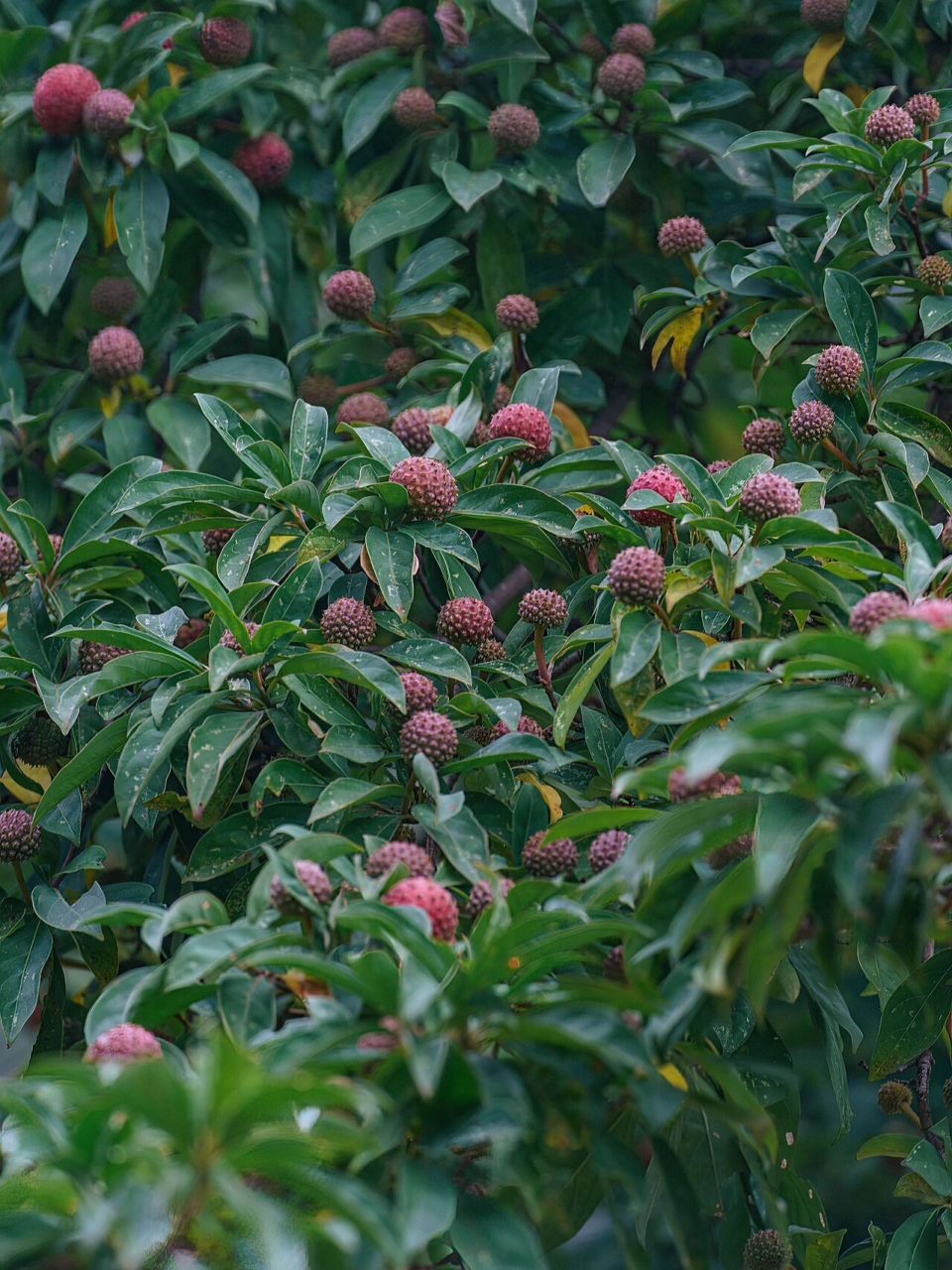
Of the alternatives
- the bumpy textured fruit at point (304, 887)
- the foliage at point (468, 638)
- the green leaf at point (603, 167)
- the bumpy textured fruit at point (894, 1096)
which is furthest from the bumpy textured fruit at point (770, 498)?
the green leaf at point (603, 167)

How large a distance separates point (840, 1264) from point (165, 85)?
179 cm

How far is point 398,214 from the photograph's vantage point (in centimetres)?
203

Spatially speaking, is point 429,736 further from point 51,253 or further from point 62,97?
point 62,97

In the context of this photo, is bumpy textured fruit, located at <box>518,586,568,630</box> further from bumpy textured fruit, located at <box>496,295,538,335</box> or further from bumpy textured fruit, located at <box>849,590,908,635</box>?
bumpy textured fruit, located at <box>496,295,538,335</box>

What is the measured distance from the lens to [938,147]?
1.67 m

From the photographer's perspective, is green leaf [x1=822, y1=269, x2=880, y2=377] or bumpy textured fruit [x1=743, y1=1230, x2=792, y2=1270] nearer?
bumpy textured fruit [x1=743, y1=1230, x2=792, y2=1270]

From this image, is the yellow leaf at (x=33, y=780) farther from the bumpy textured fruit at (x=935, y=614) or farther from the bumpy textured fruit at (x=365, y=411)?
the bumpy textured fruit at (x=935, y=614)

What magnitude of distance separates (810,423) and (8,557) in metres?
0.88

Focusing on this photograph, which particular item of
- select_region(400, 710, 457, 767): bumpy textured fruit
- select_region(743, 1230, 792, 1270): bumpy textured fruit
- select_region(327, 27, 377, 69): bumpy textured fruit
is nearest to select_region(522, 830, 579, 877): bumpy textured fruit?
select_region(400, 710, 457, 767): bumpy textured fruit

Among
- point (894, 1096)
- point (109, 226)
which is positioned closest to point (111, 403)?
point (109, 226)

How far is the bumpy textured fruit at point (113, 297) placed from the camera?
2.12 meters

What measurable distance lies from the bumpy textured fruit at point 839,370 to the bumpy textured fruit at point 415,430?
43 cm

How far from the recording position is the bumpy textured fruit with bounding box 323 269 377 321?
75.4 inches

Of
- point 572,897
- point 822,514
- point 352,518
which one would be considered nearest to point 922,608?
point 822,514
